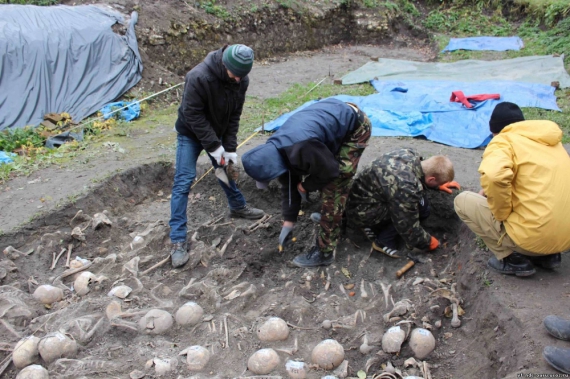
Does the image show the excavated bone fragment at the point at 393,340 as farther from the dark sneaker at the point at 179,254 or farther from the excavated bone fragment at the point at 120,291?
the excavated bone fragment at the point at 120,291

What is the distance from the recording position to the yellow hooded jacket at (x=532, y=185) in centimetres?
305

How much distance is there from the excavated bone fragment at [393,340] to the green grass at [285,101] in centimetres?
406

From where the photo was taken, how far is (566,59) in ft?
31.2

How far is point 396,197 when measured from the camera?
3938 millimetres

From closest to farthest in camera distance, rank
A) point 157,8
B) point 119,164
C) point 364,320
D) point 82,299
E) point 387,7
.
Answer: point 364,320, point 82,299, point 119,164, point 157,8, point 387,7

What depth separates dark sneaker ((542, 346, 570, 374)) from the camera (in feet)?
7.98

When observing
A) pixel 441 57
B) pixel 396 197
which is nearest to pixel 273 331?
pixel 396 197

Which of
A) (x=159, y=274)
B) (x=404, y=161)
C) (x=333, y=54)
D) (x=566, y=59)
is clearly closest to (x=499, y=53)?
(x=566, y=59)

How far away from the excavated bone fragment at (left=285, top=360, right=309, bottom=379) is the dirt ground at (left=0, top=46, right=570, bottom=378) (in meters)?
0.09

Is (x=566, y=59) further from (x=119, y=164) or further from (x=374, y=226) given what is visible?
(x=119, y=164)

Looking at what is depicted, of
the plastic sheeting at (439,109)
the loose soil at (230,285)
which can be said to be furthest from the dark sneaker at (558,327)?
the plastic sheeting at (439,109)

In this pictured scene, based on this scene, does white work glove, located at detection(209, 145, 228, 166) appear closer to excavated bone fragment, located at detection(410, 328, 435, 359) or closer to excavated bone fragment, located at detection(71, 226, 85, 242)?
excavated bone fragment, located at detection(71, 226, 85, 242)

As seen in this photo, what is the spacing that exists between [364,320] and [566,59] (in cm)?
880

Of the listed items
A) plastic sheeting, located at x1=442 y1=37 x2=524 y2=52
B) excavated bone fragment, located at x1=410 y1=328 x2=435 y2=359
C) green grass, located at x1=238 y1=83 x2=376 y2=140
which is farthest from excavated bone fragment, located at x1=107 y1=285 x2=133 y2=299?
plastic sheeting, located at x1=442 y1=37 x2=524 y2=52
